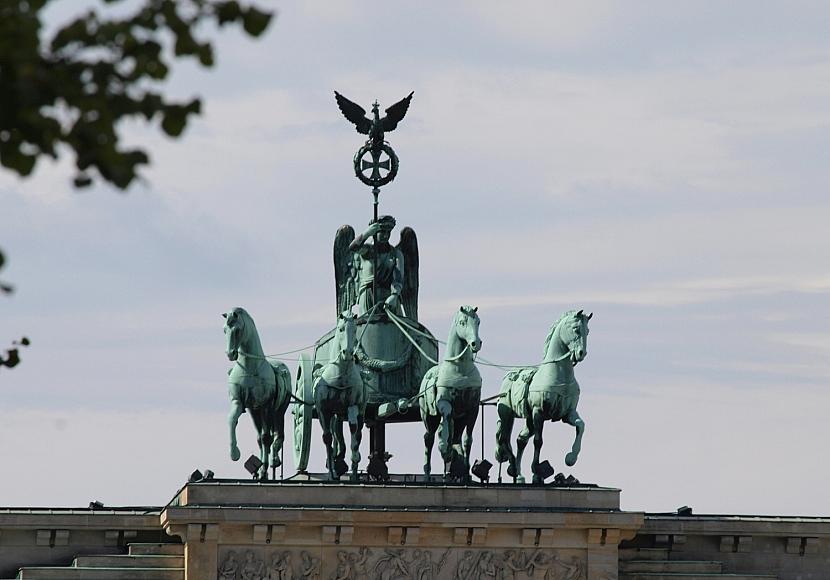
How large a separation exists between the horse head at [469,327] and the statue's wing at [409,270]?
429 centimetres

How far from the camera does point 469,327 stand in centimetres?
3659

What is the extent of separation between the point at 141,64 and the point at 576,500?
28654 mm

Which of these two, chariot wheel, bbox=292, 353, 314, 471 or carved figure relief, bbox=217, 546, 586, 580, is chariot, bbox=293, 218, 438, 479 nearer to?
chariot wheel, bbox=292, 353, 314, 471

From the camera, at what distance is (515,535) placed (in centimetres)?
3794

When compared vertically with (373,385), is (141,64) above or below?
below

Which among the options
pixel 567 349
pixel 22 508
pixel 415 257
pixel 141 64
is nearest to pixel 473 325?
pixel 567 349

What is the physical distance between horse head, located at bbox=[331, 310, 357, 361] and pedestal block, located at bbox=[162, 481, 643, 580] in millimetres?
1932

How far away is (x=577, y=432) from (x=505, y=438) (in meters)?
1.83

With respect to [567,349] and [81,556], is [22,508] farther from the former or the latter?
[567,349]

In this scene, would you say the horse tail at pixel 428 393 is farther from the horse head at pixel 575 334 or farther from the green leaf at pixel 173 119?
the green leaf at pixel 173 119

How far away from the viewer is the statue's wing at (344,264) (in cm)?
4081

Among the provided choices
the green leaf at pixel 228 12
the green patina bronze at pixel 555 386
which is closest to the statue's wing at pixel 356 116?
the green patina bronze at pixel 555 386

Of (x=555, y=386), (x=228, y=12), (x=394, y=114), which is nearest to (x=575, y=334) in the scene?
(x=555, y=386)

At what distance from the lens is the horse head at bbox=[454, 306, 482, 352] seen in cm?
3638
